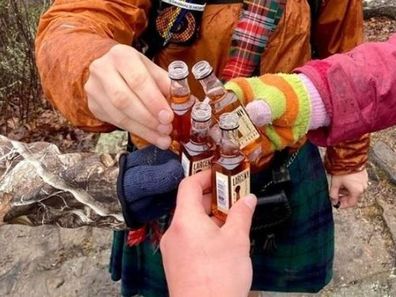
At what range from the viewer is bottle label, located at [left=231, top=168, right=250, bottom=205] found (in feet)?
4.02

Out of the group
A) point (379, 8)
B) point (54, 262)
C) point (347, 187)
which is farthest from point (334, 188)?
point (379, 8)

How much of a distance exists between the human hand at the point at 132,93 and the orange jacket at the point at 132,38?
91 millimetres

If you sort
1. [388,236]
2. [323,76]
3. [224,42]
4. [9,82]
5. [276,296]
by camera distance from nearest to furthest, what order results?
1. [323,76]
2. [224,42]
3. [276,296]
4. [388,236]
5. [9,82]

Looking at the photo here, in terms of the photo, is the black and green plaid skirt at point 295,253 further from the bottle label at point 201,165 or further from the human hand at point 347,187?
the bottle label at point 201,165

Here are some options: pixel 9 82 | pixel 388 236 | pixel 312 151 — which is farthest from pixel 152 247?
pixel 9 82

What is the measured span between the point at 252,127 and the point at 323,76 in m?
0.20

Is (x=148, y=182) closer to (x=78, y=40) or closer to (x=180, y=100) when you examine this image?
(x=180, y=100)

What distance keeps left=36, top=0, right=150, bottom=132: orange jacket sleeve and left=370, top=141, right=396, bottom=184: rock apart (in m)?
1.81

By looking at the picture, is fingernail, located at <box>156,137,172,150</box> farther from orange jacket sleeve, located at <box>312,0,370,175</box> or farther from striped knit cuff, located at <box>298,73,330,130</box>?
orange jacket sleeve, located at <box>312,0,370,175</box>

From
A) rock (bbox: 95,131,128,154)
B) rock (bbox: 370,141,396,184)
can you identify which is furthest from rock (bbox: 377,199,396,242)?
rock (bbox: 95,131,128,154)

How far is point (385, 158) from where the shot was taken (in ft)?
10.1

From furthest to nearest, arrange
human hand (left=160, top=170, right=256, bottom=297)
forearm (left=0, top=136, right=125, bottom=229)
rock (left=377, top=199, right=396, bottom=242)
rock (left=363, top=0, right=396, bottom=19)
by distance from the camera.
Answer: rock (left=363, top=0, right=396, bottom=19)
rock (left=377, top=199, right=396, bottom=242)
forearm (left=0, top=136, right=125, bottom=229)
human hand (left=160, top=170, right=256, bottom=297)

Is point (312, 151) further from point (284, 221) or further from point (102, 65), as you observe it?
point (102, 65)

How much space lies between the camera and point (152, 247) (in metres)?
1.91
